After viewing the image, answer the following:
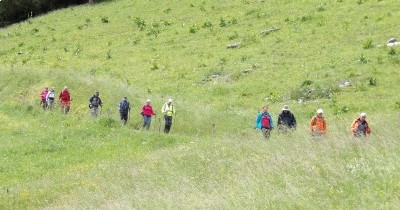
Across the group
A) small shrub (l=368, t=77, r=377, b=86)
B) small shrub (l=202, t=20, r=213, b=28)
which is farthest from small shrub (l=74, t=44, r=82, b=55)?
small shrub (l=368, t=77, r=377, b=86)

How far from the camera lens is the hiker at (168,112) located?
3153 cm

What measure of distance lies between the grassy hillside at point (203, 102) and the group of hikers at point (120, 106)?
652 mm

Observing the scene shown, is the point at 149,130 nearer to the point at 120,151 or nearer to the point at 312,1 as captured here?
the point at 120,151

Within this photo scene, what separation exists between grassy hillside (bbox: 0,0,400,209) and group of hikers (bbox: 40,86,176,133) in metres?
0.65

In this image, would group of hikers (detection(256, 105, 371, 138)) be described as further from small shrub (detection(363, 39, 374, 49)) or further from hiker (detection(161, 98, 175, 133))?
small shrub (detection(363, 39, 374, 49))

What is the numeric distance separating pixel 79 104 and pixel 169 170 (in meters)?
19.4

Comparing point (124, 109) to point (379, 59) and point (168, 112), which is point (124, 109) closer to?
point (168, 112)

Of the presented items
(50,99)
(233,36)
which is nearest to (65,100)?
(50,99)

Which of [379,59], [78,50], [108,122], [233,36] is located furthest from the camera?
[78,50]

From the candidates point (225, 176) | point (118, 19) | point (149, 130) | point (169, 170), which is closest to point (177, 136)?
point (149, 130)

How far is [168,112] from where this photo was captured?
31.6 meters

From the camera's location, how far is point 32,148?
29422mm

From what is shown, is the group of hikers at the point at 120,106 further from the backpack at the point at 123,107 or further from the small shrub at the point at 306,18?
the small shrub at the point at 306,18

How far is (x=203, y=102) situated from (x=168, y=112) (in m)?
3.14
